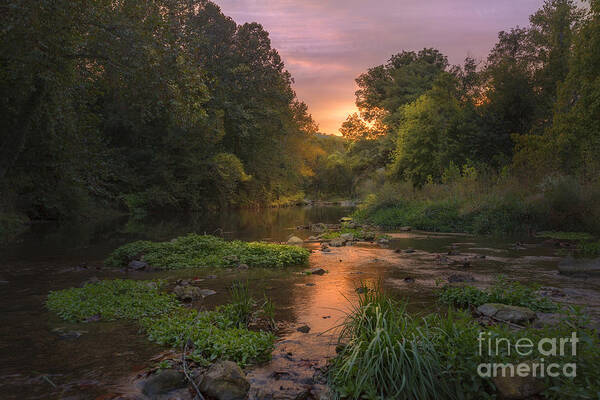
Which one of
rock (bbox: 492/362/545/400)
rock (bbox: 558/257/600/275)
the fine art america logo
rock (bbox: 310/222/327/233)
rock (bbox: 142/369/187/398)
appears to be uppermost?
the fine art america logo

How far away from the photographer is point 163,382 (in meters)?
4.49

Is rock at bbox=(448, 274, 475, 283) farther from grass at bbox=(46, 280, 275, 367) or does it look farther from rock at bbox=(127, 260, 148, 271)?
rock at bbox=(127, 260, 148, 271)

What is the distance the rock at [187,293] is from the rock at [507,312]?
5352mm

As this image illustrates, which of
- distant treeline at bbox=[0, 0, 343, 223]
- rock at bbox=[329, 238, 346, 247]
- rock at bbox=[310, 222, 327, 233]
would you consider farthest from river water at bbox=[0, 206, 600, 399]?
rock at bbox=[310, 222, 327, 233]

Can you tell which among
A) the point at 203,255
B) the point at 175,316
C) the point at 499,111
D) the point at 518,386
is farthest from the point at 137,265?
the point at 499,111

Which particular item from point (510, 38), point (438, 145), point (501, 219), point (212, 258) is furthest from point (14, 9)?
point (510, 38)

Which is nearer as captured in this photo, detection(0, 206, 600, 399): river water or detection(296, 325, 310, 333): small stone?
detection(0, 206, 600, 399): river water

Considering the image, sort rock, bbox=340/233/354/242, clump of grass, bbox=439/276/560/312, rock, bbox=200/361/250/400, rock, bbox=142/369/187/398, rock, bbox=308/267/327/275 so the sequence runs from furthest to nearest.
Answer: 1. rock, bbox=340/233/354/242
2. rock, bbox=308/267/327/275
3. clump of grass, bbox=439/276/560/312
4. rock, bbox=142/369/187/398
5. rock, bbox=200/361/250/400

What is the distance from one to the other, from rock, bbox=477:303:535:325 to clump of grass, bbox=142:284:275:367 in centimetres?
358

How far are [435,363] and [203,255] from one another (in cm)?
989

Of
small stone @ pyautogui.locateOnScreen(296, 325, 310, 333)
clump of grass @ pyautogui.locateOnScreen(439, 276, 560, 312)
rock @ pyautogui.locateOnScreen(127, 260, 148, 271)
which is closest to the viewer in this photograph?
small stone @ pyautogui.locateOnScreen(296, 325, 310, 333)

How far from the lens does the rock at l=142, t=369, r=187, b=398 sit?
4.41 m

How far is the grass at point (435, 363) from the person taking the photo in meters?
3.49

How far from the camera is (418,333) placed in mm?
4383
